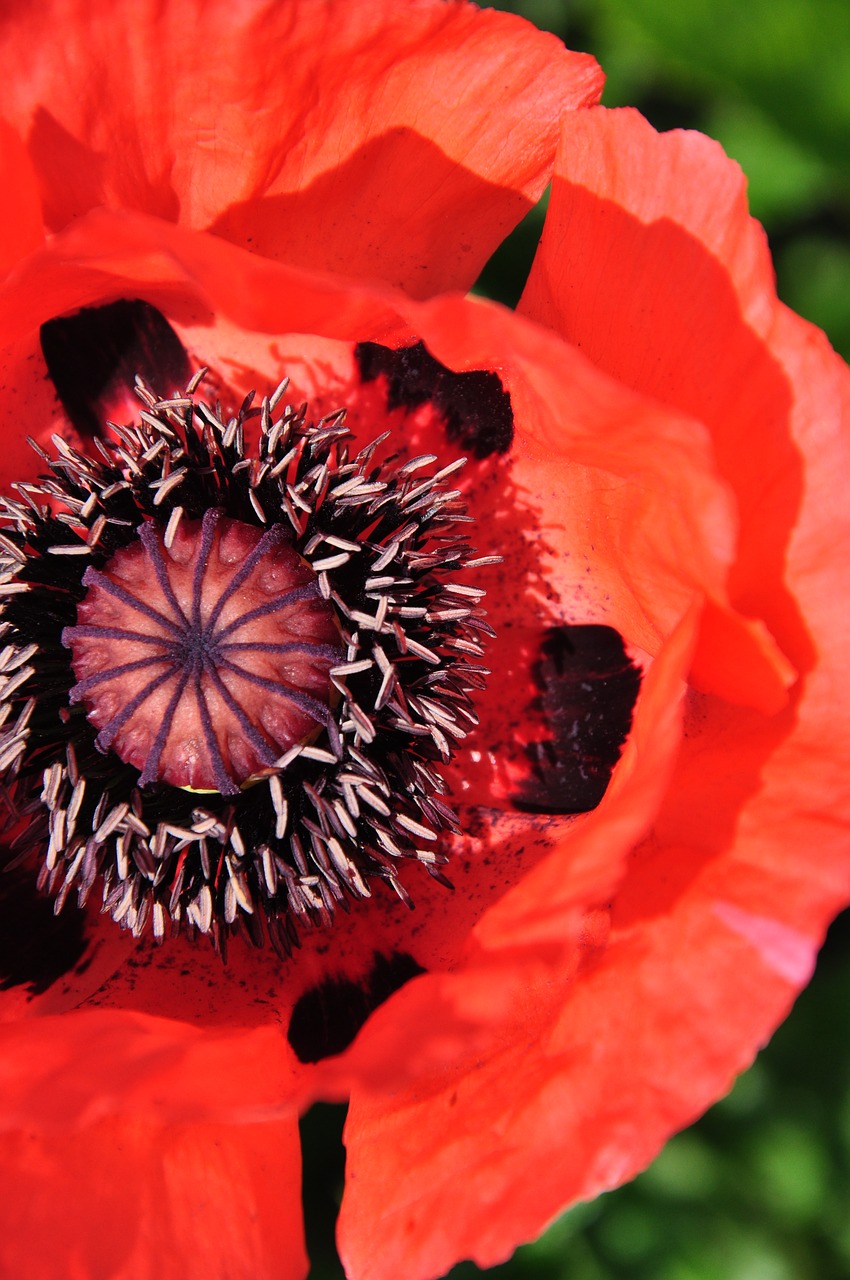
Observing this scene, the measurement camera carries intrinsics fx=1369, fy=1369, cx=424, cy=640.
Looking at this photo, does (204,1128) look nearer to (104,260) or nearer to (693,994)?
(693,994)

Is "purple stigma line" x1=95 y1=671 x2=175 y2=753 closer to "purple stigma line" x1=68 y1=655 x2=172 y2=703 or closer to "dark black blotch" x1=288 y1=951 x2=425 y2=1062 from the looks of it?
"purple stigma line" x1=68 y1=655 x2=172 y2=703

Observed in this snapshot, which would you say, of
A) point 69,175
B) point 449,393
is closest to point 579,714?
point 449,393

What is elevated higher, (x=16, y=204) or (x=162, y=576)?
(x=16, y=204)

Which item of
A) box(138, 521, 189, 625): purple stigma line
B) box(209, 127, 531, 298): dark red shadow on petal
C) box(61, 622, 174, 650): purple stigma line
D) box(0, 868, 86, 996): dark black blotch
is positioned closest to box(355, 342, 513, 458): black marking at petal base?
box(209, 127, 531, 298): dark red shadow on petal

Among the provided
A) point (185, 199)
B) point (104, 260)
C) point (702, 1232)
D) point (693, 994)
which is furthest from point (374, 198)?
point (702, 1232)

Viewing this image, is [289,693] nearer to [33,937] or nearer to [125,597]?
[125,597]

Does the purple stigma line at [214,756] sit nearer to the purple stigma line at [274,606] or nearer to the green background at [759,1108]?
the purple stigma line at [274,606]
